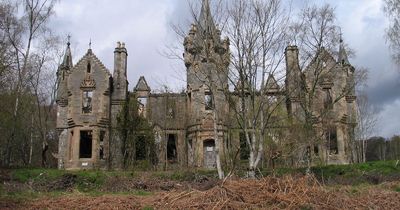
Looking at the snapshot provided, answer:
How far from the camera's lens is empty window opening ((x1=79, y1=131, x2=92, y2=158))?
3093cm

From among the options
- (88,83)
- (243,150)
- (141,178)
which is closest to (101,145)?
(88,83)

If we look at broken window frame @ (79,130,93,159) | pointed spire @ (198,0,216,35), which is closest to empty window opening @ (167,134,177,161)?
broken window frame @ (79,130,93,159)

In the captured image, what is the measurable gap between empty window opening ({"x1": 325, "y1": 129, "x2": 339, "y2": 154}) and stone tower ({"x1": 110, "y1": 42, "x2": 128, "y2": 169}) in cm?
1536

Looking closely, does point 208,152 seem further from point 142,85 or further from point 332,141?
point 332,141

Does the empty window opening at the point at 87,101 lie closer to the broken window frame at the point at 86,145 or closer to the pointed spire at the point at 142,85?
the broken window frame at the point at 86,145

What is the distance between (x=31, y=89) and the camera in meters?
34.7

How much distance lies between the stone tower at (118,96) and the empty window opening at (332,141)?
1536 centimetres

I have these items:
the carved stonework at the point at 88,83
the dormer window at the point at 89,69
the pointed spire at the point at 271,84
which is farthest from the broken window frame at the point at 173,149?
the pointed spire at the point at 271,84

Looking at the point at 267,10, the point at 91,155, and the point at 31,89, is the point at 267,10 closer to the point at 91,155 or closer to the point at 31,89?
the point at 91,155

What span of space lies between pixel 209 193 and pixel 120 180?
11458 mm

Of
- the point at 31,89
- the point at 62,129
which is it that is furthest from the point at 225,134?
the point at 31,89

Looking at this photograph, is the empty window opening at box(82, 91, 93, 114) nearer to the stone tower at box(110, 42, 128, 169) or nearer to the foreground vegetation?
the stone tower at box(110, 42, 128, 169)

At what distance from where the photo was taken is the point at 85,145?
31859mm

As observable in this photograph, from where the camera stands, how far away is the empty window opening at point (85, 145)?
30.9 meters
